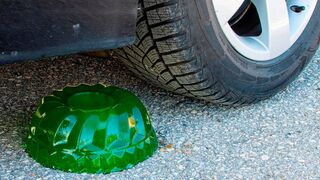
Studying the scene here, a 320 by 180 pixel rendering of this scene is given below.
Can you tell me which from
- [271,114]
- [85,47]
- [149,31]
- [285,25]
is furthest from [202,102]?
[85,47]

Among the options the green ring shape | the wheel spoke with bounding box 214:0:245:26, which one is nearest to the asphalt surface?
the green ring shape

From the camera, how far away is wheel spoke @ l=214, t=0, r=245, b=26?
81.7 inches

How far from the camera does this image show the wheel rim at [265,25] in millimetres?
2176

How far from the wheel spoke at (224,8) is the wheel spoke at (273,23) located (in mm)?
190

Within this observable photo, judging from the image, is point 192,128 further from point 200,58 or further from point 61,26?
point 61,26

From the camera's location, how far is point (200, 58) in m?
2.07

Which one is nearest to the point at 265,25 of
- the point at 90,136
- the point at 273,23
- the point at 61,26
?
the point at 273,23

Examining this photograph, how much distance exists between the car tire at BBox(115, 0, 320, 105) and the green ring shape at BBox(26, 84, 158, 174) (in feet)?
0.62

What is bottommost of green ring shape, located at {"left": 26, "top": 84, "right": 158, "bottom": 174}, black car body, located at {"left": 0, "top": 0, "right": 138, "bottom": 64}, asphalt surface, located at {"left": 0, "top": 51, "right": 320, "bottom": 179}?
asphalt surface, located at {"left": 0, "top": 51, "right": 320, "bottom": 179}

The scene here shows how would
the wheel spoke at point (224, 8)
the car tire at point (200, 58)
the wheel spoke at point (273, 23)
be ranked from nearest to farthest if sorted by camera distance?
the car tire at point (200, 58) → the wheel spoke at point (224, 8) → the wheel spoke at point (273, 23)

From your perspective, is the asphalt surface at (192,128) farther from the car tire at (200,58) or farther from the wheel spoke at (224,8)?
the wheel spoke at (224,8)

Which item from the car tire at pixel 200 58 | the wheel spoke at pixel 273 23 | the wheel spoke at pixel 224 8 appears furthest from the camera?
the wheel spoke at pixel 273 23

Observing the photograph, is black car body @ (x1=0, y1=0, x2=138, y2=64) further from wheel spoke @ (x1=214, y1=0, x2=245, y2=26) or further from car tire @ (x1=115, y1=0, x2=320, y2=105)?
wheel spoke @ (x1=214, y1=0, x2=245, y2=26)

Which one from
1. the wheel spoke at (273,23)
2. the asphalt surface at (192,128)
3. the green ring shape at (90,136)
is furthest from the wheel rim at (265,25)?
the green ring shape at (90,136)
